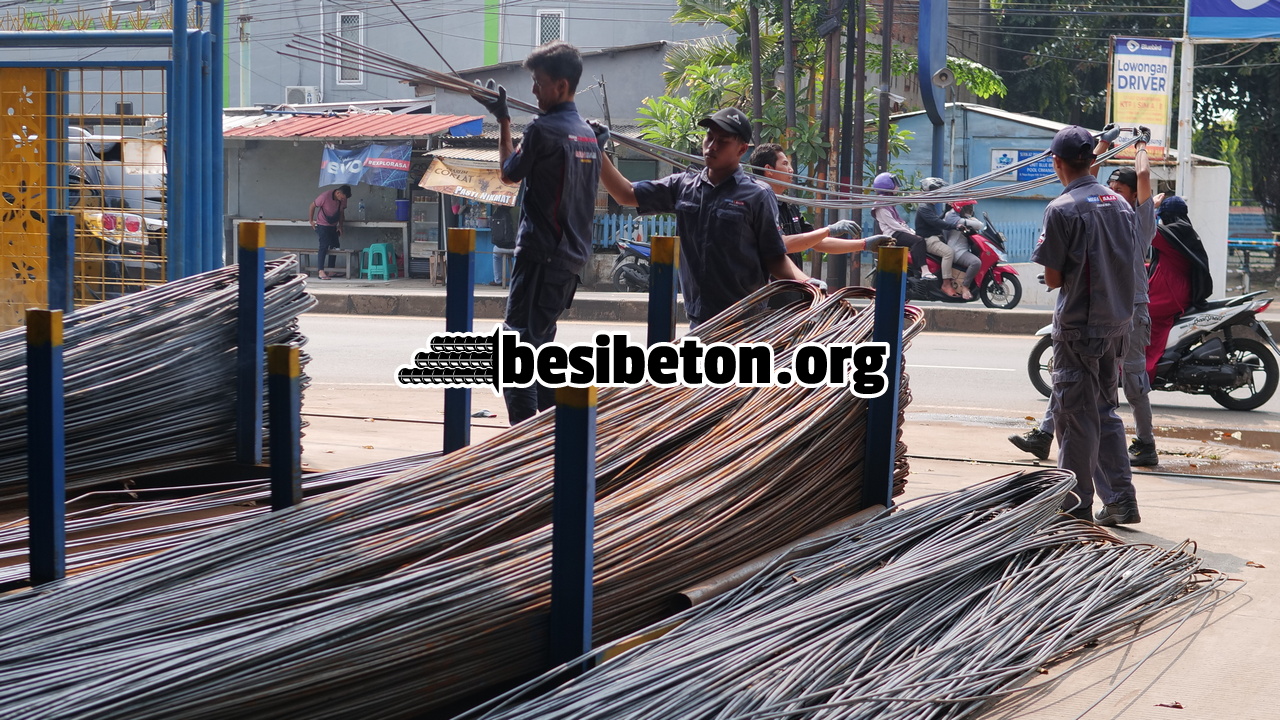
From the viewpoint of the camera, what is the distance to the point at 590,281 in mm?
16109

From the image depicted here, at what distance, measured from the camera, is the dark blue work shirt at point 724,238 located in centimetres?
420

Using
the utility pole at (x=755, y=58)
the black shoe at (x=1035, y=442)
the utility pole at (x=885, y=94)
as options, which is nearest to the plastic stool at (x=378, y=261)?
the utility pole at (x=755, y=58)

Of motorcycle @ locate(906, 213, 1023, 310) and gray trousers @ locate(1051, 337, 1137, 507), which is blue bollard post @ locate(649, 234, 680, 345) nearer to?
gray trousers @ locate(1051, 337, 1137, 507)

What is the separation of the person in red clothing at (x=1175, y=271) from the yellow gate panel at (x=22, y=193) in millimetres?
5880

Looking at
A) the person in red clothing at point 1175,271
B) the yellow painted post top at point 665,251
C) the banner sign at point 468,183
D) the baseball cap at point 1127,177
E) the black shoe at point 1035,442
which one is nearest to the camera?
the yellow painted post top at point 665,251

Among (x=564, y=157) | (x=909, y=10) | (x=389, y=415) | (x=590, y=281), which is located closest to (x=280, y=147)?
(x=590, y=281)

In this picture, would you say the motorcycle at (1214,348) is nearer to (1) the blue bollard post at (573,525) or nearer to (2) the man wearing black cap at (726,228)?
(2) the man wearing black cap at (726,228)

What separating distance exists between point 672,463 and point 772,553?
0.37m

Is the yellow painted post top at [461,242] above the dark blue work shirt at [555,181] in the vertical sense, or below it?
below

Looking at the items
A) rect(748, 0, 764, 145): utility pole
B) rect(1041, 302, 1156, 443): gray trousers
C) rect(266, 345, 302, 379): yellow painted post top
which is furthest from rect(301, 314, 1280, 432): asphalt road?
rect(266, 345, 302, 379): yellow painted post top

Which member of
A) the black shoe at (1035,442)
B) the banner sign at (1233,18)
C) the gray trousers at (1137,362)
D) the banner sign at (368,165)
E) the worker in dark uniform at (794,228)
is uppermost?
the banner sign at (1233,18)

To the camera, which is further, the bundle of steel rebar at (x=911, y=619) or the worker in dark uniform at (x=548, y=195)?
the worker in dark uniform at (x=548, y=195)

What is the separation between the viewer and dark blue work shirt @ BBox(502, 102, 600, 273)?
4234 mm

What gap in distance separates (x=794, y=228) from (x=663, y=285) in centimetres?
169
